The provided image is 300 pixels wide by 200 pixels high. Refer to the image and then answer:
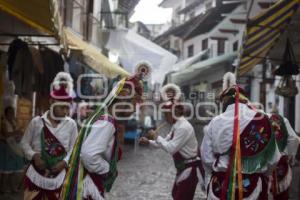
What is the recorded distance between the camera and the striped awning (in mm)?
8617

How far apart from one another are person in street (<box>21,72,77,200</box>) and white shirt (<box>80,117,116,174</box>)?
148 cm

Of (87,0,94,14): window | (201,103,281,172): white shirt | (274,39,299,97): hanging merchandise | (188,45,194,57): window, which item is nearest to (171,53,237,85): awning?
(87,0,94,14): window

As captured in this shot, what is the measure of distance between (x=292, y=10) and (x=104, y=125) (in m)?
5.07

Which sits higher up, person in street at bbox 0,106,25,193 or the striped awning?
the striped awning

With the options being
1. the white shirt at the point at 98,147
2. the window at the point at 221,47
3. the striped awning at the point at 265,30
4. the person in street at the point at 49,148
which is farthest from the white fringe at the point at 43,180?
the window at the point at 221,47

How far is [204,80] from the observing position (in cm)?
3334

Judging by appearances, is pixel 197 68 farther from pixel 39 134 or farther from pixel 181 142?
pixel 39 134

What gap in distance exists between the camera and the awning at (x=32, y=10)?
6434 mm

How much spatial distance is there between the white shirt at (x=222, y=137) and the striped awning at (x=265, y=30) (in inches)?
136

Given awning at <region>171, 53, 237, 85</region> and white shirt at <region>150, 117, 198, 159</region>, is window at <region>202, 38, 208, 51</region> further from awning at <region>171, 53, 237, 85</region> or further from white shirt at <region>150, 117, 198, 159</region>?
white shirt at <region>150, 117, 198, 159</region>

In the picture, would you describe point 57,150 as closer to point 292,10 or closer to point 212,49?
point 292,10

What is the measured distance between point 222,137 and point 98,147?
47.1 inches

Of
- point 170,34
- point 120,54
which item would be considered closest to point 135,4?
point 120,54

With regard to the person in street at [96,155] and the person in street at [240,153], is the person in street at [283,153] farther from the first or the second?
the person in street at [96,155]
